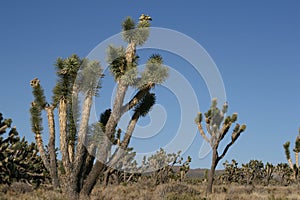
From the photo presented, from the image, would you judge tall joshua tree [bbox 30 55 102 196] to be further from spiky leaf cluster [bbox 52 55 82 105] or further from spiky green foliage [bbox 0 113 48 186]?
spiky green foliage [bbox 0 113 48 186]

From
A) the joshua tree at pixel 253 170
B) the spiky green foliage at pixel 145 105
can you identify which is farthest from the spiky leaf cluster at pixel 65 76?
the joshua tree at pixel 253 170

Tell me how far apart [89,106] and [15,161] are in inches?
350

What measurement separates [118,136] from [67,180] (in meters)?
6.54

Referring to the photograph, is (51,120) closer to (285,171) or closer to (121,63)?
(121,63)

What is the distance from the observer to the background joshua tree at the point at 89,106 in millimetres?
11594

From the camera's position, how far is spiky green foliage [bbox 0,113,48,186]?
15.4 meters

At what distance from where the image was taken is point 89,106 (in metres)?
12.1

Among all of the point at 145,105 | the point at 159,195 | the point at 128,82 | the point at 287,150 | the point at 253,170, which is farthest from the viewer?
the point at 253,170

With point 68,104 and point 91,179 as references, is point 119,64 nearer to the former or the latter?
point 68,104

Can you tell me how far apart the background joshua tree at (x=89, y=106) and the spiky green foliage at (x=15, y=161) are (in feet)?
9.81

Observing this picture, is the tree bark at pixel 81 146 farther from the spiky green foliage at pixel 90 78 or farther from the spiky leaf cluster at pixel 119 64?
the spiky leaf cluster at pixel 119 64

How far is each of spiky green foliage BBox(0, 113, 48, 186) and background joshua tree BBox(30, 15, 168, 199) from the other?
299cm

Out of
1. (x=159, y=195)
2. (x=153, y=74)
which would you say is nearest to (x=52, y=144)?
(x=153, y=74)

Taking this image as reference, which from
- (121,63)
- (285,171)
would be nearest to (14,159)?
(121,63)
